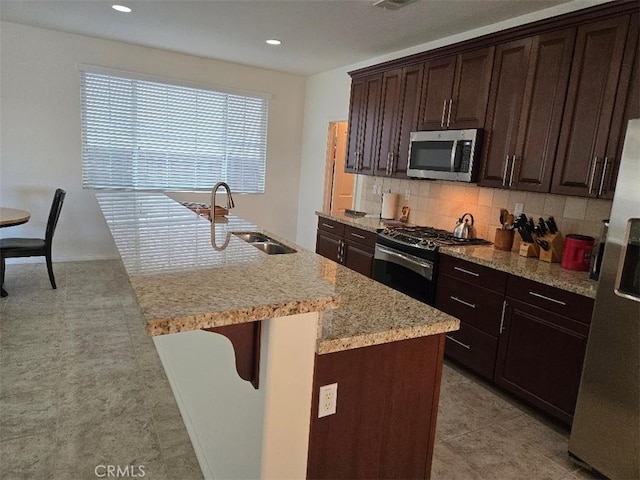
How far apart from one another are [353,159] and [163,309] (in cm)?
383

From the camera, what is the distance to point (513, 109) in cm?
297

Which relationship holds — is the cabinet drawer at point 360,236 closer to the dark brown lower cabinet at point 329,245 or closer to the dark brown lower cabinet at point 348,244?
the dark brown lower cabinet at point 348,244

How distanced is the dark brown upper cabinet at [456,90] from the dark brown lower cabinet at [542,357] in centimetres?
151

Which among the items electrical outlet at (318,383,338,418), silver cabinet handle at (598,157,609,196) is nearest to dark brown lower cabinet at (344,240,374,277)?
silver cabinet handle at (598,157,609,196)

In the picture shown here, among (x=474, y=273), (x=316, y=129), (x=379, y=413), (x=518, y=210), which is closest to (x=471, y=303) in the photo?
(x=474, y=273)

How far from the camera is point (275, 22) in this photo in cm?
383

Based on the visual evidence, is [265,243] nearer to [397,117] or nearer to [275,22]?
[397,117]

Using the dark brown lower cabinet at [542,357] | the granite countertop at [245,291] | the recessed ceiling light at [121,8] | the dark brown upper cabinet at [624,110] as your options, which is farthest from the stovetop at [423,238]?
the recessed ceiling light at [121,8]

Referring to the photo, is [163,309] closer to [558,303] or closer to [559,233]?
[558,303]

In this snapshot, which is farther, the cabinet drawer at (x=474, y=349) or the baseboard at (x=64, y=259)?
the baseboard at (x=64, y=259)

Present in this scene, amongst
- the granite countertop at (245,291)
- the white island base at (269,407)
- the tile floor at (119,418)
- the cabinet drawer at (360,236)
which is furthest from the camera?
the cabinet drawer at (360,236)

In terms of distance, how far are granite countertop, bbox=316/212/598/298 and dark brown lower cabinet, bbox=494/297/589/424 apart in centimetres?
19

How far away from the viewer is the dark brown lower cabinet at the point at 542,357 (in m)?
2.34

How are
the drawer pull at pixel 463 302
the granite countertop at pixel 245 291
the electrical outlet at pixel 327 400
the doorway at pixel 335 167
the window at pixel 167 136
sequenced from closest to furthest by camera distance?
the granite countertop at pixel 245 291 → the electrical outlet at pixel 327 400 → the drawer pull at pixel 463 302 → the window at pixel 167 136 → the doorway at pixel 335 167
